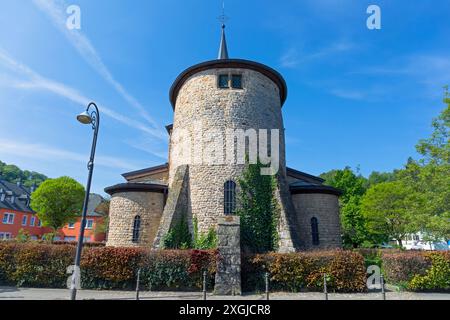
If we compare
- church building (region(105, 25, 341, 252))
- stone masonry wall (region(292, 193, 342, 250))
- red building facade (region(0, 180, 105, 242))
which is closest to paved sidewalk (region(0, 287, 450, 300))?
church building (region(105, 25, 341, 252))

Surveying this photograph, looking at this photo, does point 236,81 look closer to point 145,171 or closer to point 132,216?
point 145,171

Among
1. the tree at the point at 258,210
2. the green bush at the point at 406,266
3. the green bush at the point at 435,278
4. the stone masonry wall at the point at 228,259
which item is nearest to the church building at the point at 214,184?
the tree at the point at 258,210

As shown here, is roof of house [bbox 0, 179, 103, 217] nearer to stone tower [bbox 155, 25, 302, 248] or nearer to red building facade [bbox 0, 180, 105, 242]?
red building facade [bbox 0, 180, 105, 242]

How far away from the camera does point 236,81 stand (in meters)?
16.2

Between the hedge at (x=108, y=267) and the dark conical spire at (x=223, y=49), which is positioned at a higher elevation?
the dark conical spire at (x=223, y=49)

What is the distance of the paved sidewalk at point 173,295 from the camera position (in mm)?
8742

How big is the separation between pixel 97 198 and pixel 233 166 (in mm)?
42753

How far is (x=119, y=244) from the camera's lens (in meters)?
14.9

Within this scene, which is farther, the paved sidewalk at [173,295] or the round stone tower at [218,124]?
the round stone tower at [218,124]

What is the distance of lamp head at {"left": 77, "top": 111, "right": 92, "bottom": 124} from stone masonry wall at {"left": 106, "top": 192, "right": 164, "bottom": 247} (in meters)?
9.12

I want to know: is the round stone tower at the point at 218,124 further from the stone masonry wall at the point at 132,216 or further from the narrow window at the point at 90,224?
the narrow window at the point at 90,224

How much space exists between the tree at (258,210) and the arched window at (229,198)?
0.36 meters
